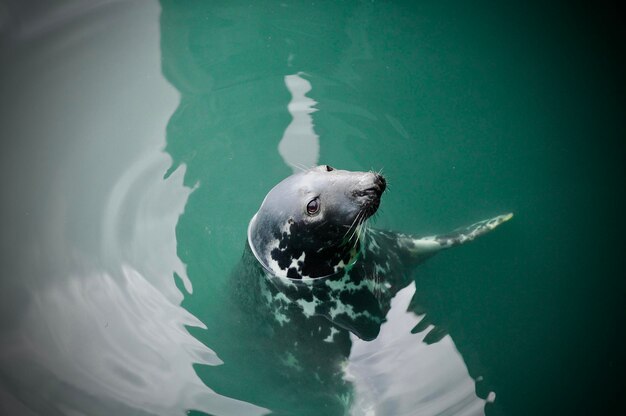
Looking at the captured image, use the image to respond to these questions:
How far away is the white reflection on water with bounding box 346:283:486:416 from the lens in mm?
2926

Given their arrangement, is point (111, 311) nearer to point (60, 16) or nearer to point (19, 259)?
point (19, 259)

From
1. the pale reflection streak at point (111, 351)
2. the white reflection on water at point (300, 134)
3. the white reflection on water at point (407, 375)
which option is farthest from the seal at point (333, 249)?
the white reflection on water at point (300, 134)

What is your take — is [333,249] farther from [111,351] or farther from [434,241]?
[111,351]

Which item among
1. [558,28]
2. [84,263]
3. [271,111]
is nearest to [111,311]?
[84,263]

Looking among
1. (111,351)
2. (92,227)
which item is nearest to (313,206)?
(111,351)

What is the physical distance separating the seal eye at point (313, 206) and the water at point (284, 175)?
0.80 metres

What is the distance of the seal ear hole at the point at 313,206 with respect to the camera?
104 inches

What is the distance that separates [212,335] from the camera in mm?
3191

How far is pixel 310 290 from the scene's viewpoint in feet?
9.77

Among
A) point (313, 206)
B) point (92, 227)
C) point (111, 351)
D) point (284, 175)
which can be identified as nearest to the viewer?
point (313, 206)

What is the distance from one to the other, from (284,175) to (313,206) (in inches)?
46.8

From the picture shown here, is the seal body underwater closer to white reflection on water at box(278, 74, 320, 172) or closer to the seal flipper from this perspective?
the seal flipper

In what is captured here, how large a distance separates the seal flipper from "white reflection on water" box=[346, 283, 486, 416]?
385 mm

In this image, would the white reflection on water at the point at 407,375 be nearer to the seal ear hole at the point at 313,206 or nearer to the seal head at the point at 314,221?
the seal head at the point at 314,221
